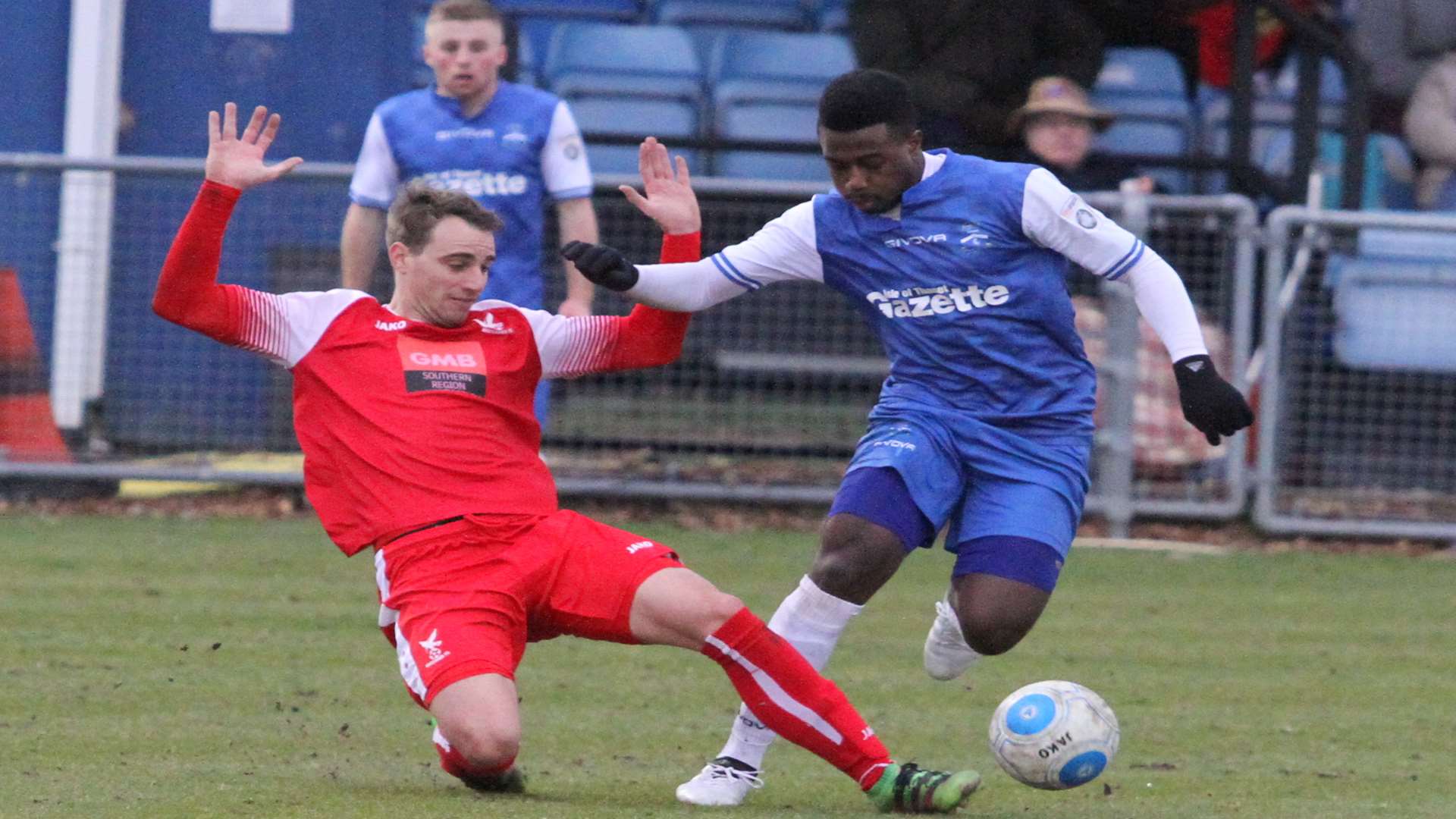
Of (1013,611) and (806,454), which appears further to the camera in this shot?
(806,454)

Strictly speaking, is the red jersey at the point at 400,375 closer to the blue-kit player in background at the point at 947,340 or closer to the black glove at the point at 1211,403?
the blue-kit player in background at the point at 947,340

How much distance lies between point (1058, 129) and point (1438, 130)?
2.52 metres

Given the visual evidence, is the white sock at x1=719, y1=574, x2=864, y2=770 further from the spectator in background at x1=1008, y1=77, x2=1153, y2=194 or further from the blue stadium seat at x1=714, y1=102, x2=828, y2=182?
the blue stadium seat at x1=714, y1=102, x2=828, y2=182

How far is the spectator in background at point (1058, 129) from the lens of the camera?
10281 millimetres

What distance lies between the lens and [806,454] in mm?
10242

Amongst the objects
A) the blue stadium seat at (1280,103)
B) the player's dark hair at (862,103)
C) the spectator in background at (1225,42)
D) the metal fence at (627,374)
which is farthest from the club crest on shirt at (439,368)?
the spectator in background at (1225,42)

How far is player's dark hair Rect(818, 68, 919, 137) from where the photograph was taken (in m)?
5.33

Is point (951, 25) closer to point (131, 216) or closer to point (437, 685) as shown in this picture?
point (131, 216)

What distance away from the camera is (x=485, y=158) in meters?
7.93

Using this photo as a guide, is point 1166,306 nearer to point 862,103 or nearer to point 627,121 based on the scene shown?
point 862,103

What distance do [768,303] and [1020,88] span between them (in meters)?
1.85

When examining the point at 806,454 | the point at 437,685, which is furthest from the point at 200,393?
the point at 437,685

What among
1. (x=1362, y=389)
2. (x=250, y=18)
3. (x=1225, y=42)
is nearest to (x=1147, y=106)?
(x=1225, y=42)

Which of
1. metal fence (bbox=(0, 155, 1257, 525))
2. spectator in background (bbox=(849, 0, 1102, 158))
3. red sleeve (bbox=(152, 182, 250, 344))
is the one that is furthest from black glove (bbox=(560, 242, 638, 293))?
spectator in background (bbox=(849, 0, 1102, 158))
